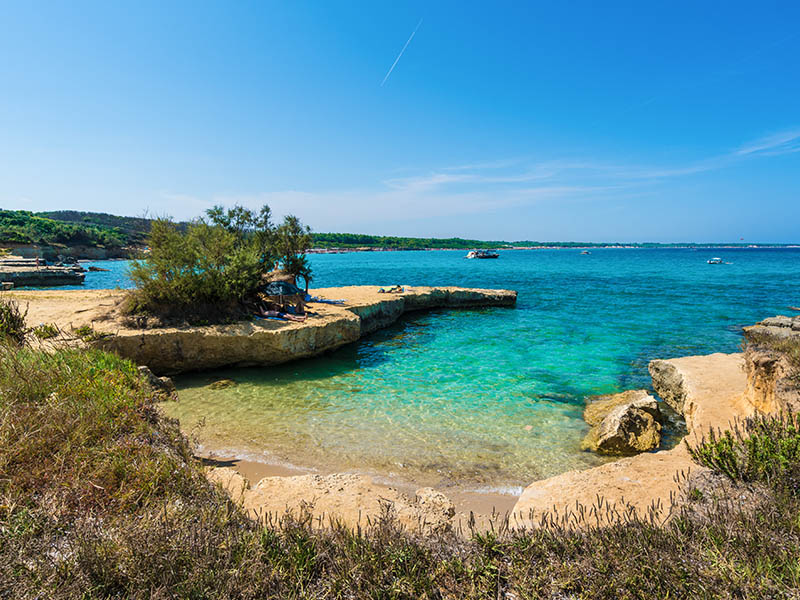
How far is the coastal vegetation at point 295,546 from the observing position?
7.27ft

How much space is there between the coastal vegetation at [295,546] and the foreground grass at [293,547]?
11 millimetres

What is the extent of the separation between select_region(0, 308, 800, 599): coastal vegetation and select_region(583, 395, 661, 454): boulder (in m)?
3.83

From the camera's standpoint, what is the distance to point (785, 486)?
3283 mm

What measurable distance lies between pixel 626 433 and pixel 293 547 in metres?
7.22

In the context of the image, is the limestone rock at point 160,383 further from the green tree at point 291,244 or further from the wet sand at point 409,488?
the green tree at point 291,244

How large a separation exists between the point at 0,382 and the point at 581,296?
3330 centimetres

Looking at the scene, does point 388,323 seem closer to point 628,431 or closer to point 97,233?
point 628,431

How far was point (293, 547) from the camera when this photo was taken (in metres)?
2.64

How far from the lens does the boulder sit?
24.1 ft

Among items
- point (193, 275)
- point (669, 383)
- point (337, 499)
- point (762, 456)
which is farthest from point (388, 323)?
point (762, 456)

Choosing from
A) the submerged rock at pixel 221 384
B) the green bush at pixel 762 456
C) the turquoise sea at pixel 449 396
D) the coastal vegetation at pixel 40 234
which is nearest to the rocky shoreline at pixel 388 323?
the green bush at pixel 762 456

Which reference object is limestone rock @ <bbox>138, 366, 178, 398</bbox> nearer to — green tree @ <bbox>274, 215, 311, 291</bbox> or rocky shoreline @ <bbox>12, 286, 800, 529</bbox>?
rocky shoreline @ <bbox>12, 286, 800, 529</bbox>

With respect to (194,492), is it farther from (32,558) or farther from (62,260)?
(62,260)

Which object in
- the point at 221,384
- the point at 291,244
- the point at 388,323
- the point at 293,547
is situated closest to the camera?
the point at 293,547
